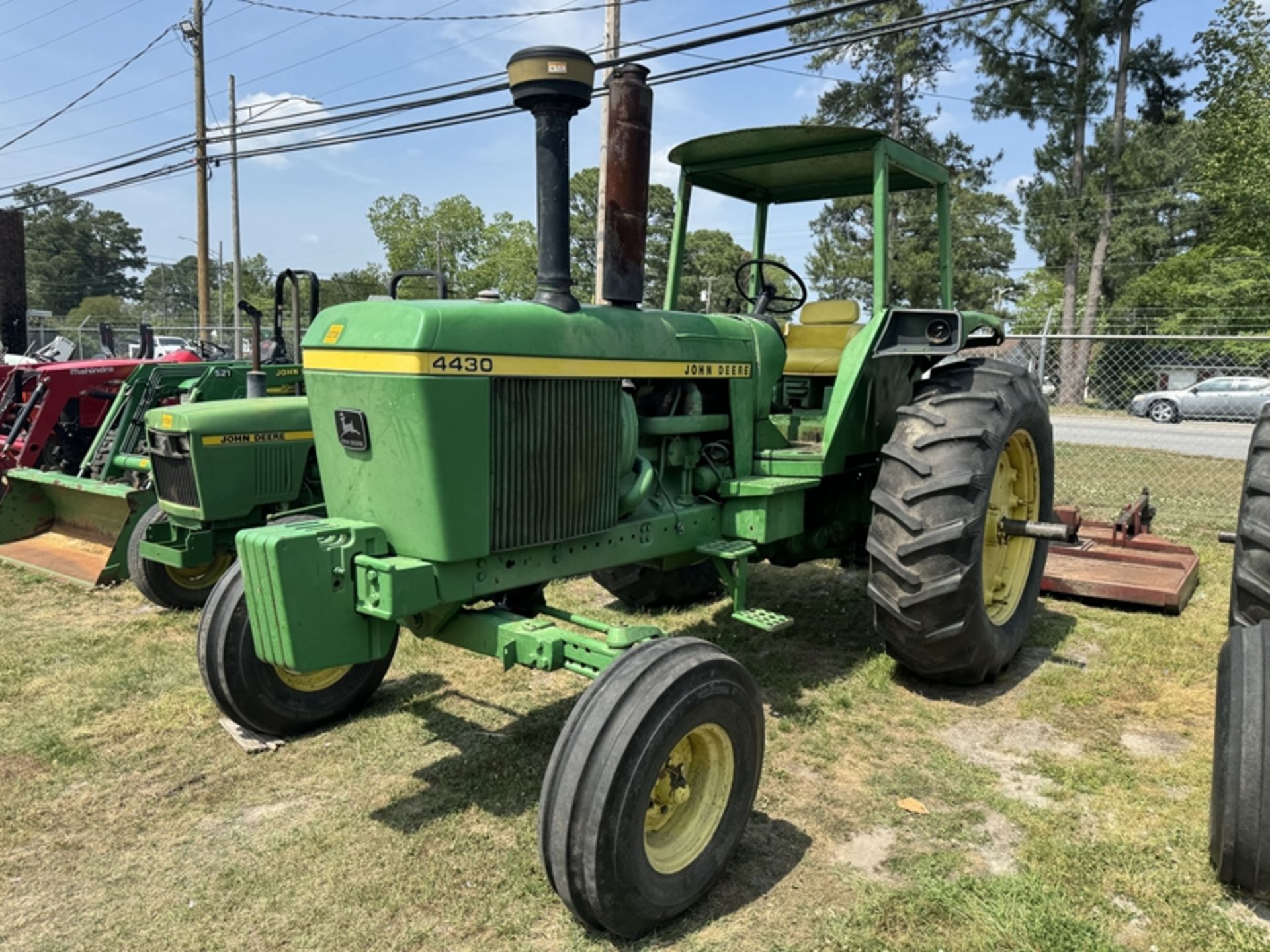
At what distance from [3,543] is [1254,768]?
7648mm

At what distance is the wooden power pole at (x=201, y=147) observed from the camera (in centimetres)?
1756

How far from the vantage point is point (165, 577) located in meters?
5.66

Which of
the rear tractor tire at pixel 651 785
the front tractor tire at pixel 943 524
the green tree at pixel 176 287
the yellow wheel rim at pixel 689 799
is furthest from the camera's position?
the green tree at pixel 176 287

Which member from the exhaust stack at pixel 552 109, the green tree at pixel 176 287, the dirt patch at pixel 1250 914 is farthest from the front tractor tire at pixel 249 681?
the green tree at pixel 176 287

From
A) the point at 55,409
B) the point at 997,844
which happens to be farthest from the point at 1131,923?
the point at 55,409

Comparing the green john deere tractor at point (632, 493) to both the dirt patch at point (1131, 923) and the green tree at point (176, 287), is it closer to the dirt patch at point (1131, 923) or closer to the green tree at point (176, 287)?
the dirt patch at point (1131, 923)

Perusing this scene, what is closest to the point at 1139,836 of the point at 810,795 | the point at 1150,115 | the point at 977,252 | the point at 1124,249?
the point at 810,795

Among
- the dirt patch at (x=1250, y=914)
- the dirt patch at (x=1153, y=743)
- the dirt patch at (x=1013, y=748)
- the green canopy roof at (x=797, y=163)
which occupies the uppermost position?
the green canopy roof at (x=797, y=163)

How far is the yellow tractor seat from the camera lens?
4.78 m

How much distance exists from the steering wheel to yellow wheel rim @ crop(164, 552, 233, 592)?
11.8ft

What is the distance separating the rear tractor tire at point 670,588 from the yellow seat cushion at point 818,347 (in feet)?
4.02

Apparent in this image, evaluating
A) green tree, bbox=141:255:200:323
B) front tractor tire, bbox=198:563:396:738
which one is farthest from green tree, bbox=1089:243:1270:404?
green tree, bbox=141:255:200:323

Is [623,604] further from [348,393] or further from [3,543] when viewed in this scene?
[3,543]

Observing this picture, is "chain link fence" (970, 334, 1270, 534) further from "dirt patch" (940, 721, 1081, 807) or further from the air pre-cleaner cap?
the air pre-cleaner cap
